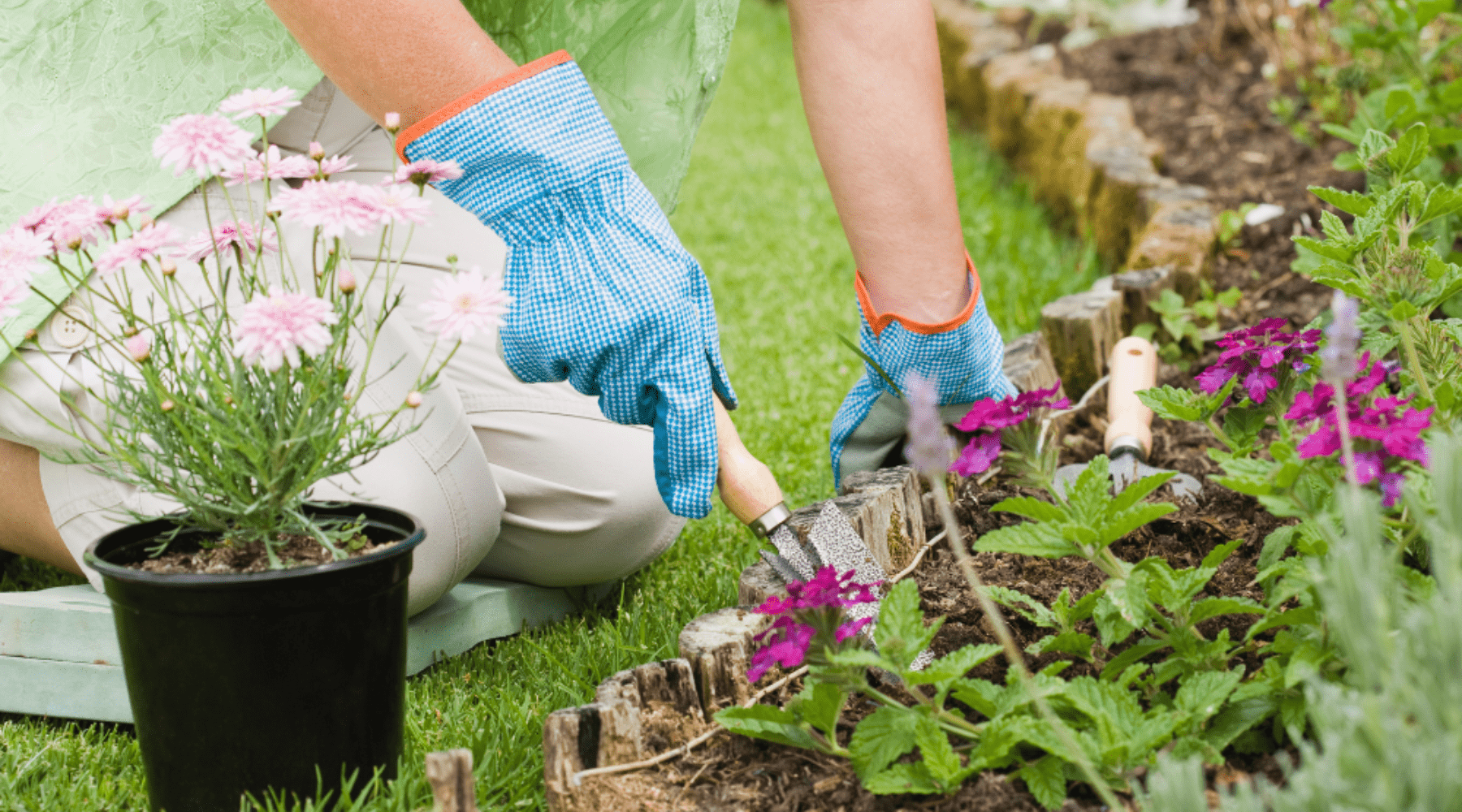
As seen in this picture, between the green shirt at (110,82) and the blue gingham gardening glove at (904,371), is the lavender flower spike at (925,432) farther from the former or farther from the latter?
the green shirt at (110,82)

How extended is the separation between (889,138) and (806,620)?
0.77 metres

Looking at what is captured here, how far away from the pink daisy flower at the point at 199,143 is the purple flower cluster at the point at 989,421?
68 centimetres

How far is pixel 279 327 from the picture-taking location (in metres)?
0.97

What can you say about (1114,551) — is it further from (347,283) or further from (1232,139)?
(1232,139)

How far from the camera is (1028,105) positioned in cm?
422

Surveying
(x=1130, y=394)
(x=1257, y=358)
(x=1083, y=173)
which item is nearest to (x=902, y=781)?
(x=1257, y=358)

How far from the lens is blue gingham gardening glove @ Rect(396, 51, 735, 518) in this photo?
50.8 inches

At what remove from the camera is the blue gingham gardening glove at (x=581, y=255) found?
1.29 m

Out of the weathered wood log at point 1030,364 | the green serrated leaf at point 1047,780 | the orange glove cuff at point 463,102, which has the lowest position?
the weathered wood log at point 1030,364

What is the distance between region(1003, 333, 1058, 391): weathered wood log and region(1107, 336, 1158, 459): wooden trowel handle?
124 mm

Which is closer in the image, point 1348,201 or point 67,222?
point 67,222

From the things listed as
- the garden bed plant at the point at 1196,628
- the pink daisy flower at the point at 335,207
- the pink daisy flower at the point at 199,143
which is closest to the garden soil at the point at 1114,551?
the garden bed plant at the point at 1196,628

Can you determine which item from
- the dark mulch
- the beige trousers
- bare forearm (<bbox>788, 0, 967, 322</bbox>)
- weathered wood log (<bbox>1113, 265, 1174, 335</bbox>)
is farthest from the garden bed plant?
the dark mulch

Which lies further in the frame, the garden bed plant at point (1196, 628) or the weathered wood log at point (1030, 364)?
the weathered wood log at point (1030, 364)
